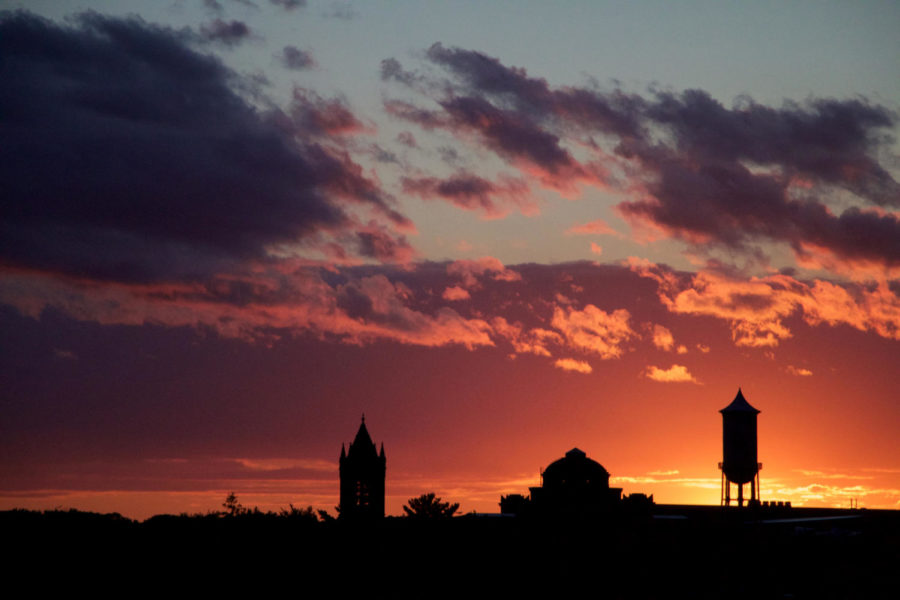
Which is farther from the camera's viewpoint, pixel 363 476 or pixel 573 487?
pixel 573 487

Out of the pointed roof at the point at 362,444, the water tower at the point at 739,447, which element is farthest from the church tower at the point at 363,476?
the water tower at the point at 739,447

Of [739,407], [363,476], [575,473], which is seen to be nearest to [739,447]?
[739,407]

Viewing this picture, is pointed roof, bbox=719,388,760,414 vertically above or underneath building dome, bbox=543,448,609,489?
above

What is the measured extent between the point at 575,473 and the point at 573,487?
1253mm

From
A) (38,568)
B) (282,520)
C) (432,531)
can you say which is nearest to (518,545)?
(432,531)

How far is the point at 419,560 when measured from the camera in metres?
74.3

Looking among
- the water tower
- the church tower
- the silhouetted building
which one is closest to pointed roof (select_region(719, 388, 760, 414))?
the water tower

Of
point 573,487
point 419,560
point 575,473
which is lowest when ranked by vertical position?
point 419,560

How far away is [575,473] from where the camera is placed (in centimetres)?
11375

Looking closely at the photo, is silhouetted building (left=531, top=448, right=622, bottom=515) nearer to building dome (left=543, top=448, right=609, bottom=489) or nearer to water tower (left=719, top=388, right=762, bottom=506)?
building dome (left=543, top=448, right=609, bottom=489)

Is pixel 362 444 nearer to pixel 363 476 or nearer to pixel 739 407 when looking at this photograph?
pixel 363 476

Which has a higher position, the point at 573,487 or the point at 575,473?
the point at 575,473

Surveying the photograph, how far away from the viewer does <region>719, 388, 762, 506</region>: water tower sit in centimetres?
10438

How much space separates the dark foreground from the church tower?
54.3 ft
